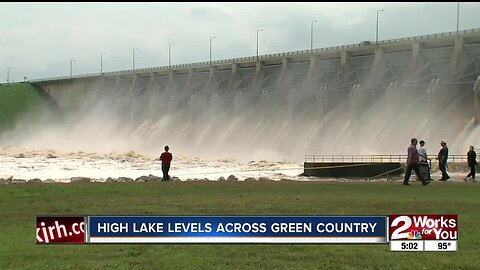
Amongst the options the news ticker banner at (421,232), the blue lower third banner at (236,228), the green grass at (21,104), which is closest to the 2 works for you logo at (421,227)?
the news ticker banner at (421,232)

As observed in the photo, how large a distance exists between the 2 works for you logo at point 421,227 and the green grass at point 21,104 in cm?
11408

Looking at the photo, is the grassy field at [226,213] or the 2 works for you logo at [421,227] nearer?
the 2 works for you logo at [421,227]

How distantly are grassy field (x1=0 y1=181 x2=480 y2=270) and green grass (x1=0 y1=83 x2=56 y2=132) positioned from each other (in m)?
104

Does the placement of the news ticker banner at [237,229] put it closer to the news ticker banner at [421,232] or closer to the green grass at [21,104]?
the news ticker banner at [421,232]

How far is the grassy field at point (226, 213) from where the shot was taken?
6.54 meters

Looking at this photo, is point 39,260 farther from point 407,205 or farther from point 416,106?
point 416,106

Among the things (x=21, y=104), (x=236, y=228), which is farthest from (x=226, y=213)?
(x=21, y=104)

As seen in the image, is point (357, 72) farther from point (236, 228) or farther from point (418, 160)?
point (236, 228)

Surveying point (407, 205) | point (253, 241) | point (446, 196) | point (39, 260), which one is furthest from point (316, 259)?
point (446, 196)

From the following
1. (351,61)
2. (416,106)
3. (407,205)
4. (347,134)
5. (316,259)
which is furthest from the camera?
(351,61)

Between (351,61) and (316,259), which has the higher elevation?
(351,61)

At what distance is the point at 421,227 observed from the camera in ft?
19.2

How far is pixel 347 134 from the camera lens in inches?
2312

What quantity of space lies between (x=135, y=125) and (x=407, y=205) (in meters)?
84.1
